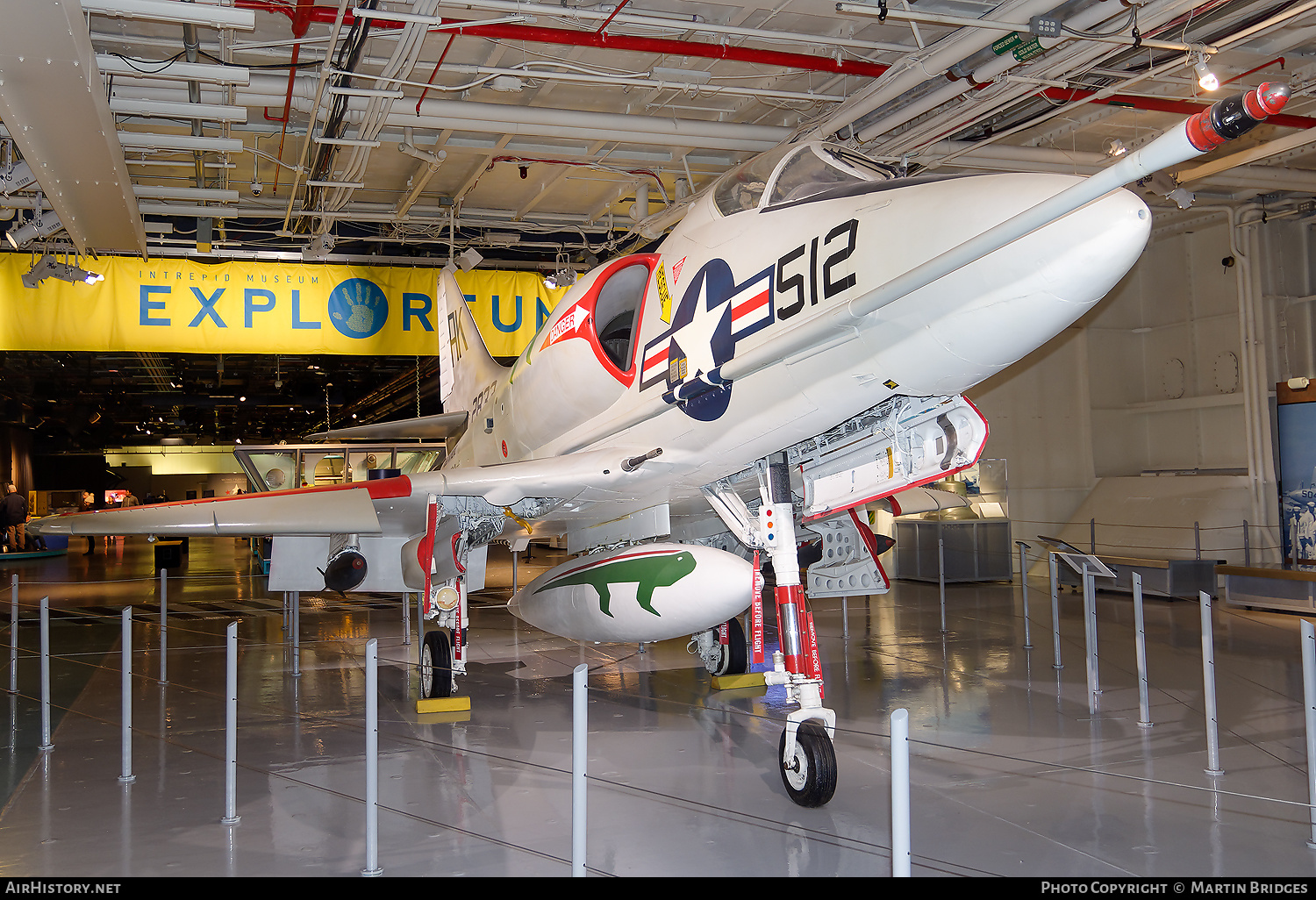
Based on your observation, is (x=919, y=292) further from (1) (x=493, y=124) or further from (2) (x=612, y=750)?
(1) (x=493, y=124)

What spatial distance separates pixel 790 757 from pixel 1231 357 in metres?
14.2

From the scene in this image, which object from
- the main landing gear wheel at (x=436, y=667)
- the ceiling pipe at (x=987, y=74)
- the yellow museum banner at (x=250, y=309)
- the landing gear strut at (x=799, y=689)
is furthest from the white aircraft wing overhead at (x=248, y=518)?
the yellow museum banner at (x=250, y=309)

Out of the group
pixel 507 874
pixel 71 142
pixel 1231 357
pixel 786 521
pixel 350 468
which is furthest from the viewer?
pixel 350 468

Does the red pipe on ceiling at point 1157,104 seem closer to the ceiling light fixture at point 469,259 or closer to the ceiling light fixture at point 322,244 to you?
the ceiling light fixture at point 469,259

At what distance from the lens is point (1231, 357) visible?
15039 mm

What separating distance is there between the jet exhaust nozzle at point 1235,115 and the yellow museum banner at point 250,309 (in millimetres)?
11574

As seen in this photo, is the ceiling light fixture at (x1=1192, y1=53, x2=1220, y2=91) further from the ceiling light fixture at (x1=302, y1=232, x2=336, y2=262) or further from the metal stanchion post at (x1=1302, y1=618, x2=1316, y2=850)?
the ceiling light fixture at (x1=302, y1=232, x2=336, y2=262)

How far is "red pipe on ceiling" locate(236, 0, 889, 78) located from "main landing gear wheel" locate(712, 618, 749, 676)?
17.1 ft

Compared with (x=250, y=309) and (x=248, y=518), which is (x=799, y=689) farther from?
(x=250, y=309)

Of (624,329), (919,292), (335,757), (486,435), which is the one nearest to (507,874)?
(335,757)

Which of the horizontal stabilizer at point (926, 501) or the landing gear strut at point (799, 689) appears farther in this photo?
the horizontal stabilizer at point (926, 501)

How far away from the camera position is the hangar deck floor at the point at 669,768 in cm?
404

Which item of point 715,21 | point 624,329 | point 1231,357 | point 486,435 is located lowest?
point 486,435

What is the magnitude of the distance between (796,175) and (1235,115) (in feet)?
8.53
